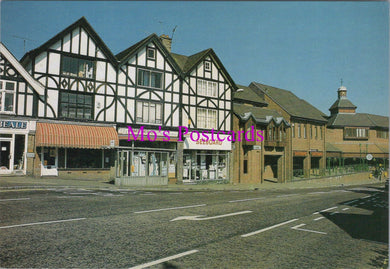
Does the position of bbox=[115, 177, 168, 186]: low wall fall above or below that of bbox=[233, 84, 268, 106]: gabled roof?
below

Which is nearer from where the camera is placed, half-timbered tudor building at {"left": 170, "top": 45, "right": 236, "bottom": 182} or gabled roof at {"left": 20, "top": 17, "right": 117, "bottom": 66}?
gabled roof at {"left": 20, "top": 17, "right": 117, "bottom": 66}

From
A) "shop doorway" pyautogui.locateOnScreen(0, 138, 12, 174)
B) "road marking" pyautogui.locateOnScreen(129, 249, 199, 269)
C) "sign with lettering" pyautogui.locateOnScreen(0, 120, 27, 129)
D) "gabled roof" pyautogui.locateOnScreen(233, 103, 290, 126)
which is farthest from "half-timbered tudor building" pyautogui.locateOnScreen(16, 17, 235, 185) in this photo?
"road marking" pyautogui.locateOnScreen(129, 249, 199, 269)

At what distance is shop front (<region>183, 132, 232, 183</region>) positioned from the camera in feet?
94.6

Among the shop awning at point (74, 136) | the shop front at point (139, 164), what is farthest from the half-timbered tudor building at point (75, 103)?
the shop front at point (139, 164)

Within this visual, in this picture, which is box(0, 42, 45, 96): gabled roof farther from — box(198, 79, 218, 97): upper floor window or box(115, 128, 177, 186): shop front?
box(198, 79, 218, 97): upper floor window

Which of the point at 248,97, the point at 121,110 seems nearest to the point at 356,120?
the point at 248,97

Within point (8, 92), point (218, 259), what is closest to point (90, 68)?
point (8, 92)

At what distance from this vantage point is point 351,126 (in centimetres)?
5294

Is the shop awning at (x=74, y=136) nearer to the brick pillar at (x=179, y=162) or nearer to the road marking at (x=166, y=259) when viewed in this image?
the brick pillar at (x=179, y=162)

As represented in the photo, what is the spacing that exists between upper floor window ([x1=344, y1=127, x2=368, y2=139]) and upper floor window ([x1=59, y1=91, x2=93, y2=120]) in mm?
43038

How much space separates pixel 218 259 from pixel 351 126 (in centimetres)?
5292

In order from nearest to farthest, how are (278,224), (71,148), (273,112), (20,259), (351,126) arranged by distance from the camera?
1. (20,259)
2. (278,224)
3. (71,148)
4. (273,112)
5. (351,126)

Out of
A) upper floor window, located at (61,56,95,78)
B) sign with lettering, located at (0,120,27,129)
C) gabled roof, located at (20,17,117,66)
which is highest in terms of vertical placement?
gabled roof, located at (20,17,117,66)

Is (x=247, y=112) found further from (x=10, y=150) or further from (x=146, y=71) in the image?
(x=10, y=150)
